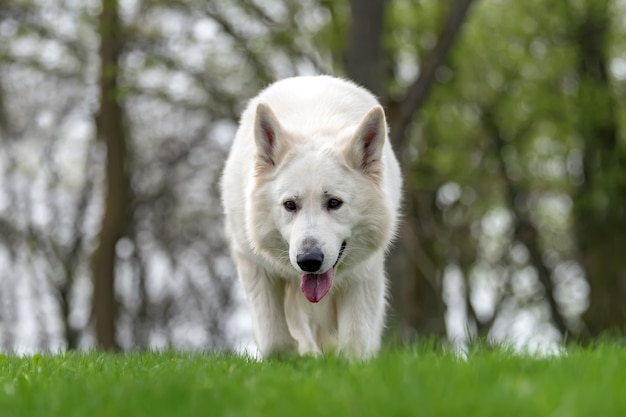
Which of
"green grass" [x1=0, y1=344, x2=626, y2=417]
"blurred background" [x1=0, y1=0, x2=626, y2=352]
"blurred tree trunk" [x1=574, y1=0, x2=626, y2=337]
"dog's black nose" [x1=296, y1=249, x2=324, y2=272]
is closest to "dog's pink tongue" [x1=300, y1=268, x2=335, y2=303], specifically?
"dog's black nose" [x1=296, y1=249, x2=324, y2=272]

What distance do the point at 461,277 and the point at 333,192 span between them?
19.7 meters

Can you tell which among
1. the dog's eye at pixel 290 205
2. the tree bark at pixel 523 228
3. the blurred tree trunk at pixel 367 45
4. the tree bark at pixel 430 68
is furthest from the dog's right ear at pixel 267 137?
the tree bark at pixel 523 228

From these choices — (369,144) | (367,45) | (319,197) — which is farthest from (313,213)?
(367,45)

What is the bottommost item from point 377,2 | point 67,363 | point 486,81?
point 486,81

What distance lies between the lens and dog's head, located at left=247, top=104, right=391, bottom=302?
21.6 feet

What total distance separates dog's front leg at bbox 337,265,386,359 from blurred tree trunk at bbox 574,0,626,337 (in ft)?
45.7

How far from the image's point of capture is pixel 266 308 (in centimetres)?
745

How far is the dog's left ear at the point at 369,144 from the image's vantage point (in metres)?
6.86

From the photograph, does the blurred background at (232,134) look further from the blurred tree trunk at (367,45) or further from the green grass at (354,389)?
the green grass at (354,389)

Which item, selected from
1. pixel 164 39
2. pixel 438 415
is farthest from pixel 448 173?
pixel 438 415

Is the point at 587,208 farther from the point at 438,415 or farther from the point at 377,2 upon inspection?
the point at 438,415

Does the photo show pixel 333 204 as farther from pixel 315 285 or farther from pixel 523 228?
pixel 523 228

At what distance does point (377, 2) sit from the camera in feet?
47.3

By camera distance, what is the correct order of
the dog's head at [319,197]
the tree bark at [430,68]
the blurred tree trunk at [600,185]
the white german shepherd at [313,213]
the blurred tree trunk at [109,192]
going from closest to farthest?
1. the dog's head at [319,197]
2. the white german shepherd at [313,213]
3. the tree bark at [430,68]
4. the blurred tree trunk at [109,192]
5. the blurred tree trunk at [600,185]
